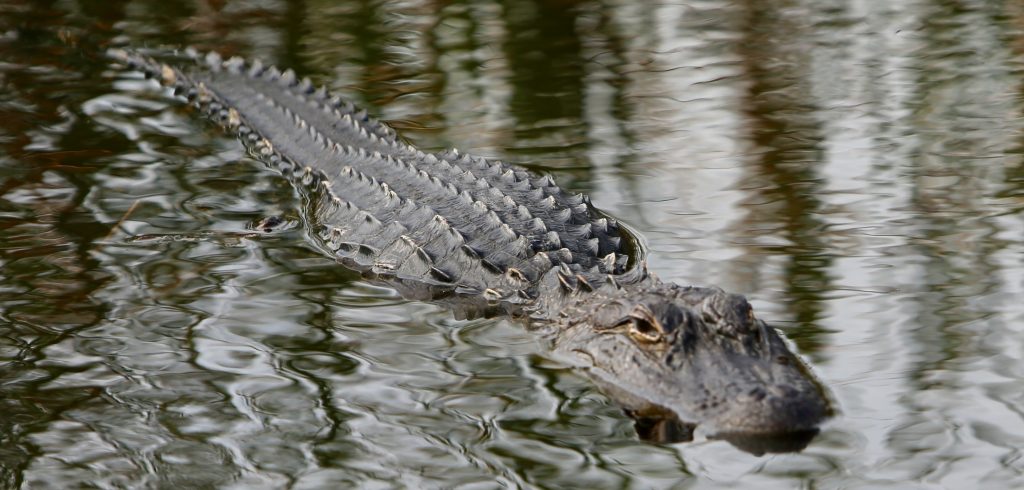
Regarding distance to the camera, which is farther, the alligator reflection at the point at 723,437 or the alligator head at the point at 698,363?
the alligator head at the point at 698,363

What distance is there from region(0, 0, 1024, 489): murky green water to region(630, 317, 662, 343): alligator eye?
0.94 feet

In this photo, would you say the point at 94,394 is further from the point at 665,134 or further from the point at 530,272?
the point at 665,134

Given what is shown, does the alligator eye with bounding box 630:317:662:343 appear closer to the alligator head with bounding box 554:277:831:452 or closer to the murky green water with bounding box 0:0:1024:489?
the alligator head with bounding box 554:277:831:452

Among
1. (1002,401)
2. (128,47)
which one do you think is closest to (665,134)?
(1002,401)

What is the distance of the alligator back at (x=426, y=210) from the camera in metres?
5.52

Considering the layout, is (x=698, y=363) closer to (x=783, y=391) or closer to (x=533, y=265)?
(x=783, y=391)

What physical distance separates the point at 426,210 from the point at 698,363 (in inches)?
84.4

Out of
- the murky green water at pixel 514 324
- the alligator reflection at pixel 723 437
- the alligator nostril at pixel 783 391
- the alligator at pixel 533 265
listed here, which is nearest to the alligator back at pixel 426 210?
the alligator at pixel 533 265

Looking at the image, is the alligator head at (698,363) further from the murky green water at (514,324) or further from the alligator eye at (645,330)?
the murky green water at (514,324)

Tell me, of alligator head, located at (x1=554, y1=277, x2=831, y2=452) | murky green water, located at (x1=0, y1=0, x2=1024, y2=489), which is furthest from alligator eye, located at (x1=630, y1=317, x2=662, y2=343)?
murky green water, located at (x1=0, y1=0, x2=1024, y2=489)

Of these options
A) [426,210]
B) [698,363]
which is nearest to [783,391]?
[698,363]

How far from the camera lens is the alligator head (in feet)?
13.0

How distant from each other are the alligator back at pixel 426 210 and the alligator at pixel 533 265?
0.03 feet

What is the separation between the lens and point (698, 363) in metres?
4.29
